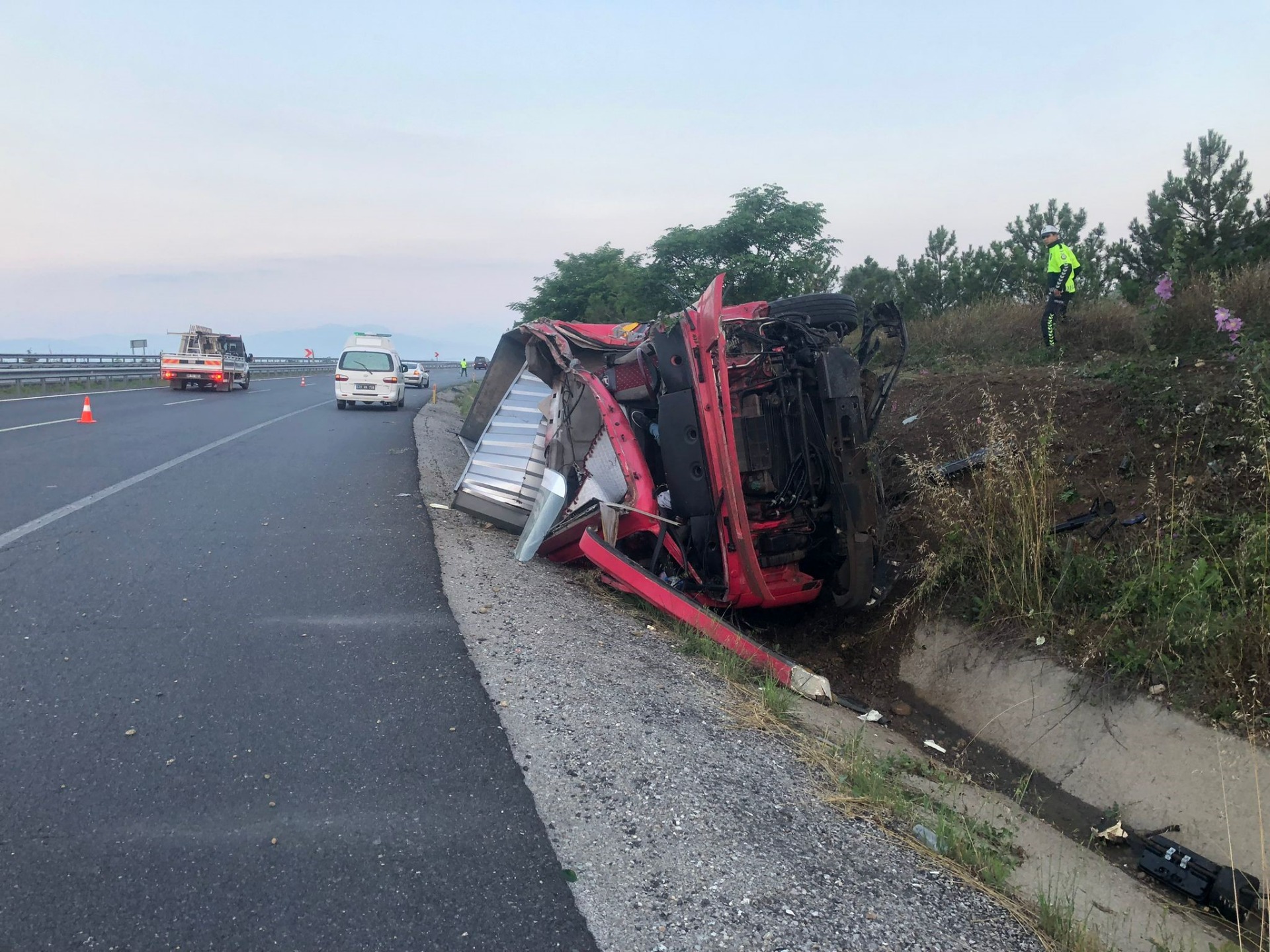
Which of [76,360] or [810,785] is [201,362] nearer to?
[76,360]

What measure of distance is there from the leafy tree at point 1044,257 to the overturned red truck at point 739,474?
879cm

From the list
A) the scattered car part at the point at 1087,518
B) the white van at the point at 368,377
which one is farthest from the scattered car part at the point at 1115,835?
the white van at the point at 368,377

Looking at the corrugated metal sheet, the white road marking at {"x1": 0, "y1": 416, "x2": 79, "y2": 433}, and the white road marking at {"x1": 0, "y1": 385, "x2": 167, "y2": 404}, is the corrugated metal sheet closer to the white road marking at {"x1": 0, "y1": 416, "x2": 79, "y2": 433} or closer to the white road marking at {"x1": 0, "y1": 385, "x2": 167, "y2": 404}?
the white road marking at {"x1": 0, "y1": 416, "x2": 79, "y2": 433}

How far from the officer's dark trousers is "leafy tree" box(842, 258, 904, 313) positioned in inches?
246

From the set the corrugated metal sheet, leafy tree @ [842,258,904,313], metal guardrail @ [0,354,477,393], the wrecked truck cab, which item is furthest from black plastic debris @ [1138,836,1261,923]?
metal guardrail @ [0,354,477,393]

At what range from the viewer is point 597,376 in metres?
7.89

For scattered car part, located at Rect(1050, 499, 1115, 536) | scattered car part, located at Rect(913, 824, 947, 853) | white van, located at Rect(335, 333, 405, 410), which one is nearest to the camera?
scattered car part, located at Rect(913, 824, 947, 853)

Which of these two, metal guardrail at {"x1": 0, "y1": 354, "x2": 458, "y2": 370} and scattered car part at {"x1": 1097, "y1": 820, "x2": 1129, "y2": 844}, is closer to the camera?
scattered car part at {"x1": 1097, "y1": 820, "x2": 1129, "y2": 844}

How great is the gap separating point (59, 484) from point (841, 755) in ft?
28.3

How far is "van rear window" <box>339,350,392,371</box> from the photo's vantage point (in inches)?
944

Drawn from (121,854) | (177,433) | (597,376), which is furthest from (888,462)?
(177,433)

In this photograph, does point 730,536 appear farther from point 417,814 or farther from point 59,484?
point 59,484

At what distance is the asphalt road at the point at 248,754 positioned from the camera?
105 inches

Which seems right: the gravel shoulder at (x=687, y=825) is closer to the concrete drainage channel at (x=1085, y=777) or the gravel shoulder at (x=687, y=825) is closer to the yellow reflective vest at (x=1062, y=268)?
the concrete drainage channel at (x=1085, y=777)
